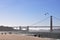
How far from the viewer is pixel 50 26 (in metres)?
37.4

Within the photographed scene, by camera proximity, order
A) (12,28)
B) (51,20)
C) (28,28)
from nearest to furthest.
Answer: (28,28) < (51,20) < (12,28)

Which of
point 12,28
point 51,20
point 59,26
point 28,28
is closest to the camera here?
point 59,26

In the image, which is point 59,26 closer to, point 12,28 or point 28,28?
point 28,28

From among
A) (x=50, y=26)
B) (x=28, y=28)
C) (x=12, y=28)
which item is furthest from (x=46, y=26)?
(x=12, y=28)

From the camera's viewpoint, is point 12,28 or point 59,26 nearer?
point 59,26

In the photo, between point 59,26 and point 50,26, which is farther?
point 50,26

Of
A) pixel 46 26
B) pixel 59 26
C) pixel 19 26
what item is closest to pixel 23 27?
pixel 19 26

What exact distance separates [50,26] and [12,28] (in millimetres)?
11299

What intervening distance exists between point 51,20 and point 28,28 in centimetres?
675

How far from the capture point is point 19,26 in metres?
37.8

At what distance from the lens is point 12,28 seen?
43.1 metres

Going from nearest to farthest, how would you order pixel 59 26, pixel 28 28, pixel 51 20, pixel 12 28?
pixel 59 26
pixel 28 28
pixel 51 20
pixel 12 28

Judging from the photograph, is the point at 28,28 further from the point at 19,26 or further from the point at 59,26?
the point at 59,26

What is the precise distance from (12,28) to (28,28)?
741cm
